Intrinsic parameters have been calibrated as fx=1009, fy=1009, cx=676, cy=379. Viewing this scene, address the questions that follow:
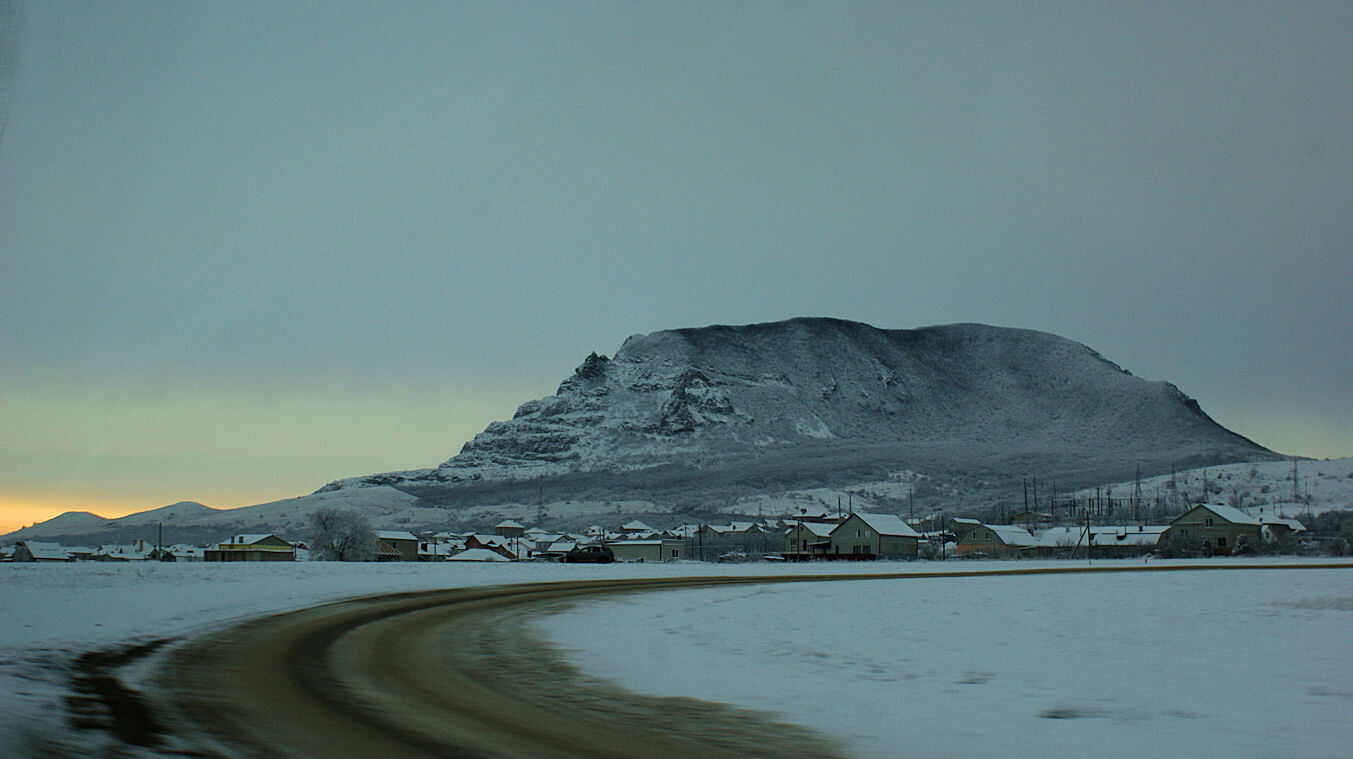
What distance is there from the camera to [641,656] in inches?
592

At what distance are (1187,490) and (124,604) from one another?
181483mm

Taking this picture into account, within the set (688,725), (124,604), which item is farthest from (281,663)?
(124,604)

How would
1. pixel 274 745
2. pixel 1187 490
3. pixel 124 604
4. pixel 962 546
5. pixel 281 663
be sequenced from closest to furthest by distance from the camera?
pixel 274 745, pixel 281 663, pixel 124 604, pixel 962 546, pixel 1187 490

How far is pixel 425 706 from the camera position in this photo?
10.0 meters

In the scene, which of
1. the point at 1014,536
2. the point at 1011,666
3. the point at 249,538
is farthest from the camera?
the point at 1014,536

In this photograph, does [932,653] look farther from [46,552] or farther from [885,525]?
[46,552]

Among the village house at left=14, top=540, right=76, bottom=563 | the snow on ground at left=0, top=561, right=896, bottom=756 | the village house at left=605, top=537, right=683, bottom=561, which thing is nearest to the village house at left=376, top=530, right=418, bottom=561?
the village house at left=605, top=537, right=683, bottom=561

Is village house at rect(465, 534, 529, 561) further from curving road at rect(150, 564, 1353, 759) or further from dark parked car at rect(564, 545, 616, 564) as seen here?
curving road at rect(150, 564, 1353, 759)

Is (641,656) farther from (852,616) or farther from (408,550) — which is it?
(408,550)

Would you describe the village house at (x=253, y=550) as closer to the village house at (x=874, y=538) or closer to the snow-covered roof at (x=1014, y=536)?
the village house at (x=874, y=538)

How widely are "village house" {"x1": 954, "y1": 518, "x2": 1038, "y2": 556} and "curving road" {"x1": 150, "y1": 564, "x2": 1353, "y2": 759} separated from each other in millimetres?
94108

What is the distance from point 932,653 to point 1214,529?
326 feet

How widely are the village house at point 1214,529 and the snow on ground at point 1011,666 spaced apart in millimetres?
79281

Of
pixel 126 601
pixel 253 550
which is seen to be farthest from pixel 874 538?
pixel 126 601
